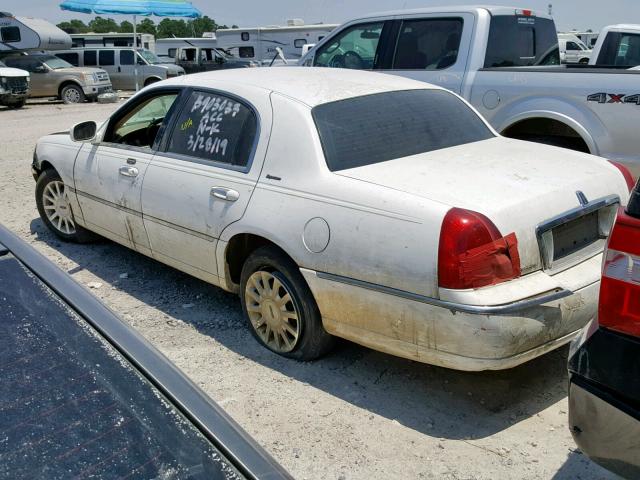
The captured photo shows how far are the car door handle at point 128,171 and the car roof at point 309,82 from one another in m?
0.68

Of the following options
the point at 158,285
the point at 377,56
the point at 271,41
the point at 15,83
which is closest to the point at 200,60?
the point at 271,41

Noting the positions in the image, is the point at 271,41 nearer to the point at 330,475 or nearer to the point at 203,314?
the point at 203,314

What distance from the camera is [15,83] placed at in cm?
1920

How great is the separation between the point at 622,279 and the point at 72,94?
21.6m


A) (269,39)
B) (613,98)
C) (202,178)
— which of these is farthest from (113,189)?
(269,39)

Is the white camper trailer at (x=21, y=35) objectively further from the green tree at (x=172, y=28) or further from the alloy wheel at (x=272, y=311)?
the green tree at (x=172, y=28)

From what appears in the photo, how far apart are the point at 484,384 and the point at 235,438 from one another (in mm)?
2370

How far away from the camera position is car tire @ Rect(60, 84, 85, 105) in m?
21.2

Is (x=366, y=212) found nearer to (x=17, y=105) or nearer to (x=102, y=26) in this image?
(x=17, y=105)

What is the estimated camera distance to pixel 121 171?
15.6 ft

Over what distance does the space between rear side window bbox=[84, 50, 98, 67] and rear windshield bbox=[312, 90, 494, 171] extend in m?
22.9


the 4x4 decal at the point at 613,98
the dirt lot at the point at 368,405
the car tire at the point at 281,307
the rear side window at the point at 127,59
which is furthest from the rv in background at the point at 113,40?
the car tire at the point at 281,307

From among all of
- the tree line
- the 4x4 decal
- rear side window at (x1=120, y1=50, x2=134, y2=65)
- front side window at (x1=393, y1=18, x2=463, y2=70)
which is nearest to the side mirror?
front side window at (x1=393, y1=18, x2=463, y2=70)

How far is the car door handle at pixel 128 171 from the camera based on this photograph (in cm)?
464
